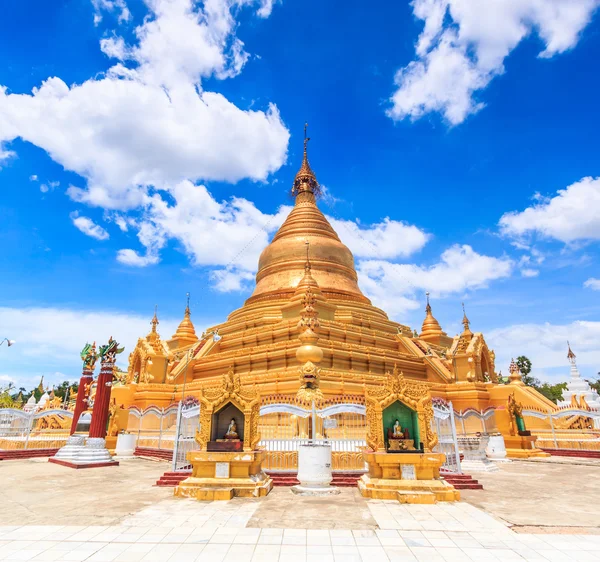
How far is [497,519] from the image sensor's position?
7.07 metres

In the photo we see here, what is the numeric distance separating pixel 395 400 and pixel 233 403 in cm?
411

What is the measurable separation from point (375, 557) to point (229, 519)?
114 inches

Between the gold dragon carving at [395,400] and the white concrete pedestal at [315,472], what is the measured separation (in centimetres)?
121

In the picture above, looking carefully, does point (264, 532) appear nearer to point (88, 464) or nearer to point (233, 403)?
point (233, 403)

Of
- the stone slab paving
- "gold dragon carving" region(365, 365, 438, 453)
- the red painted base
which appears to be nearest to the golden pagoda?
"gold dragon carving" region(365, 365, 438, 453)

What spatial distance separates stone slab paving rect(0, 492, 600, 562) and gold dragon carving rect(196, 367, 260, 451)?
114 inches

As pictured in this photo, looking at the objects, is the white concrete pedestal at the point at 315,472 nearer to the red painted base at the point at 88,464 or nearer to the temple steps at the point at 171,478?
the temple steps at the point at 171,478

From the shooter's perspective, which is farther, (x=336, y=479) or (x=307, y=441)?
(x=336, y=479)

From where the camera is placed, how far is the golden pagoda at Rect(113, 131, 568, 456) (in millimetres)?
20172

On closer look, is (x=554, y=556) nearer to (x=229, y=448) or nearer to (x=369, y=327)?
(x=229, y=448)

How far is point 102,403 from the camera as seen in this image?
1656cm

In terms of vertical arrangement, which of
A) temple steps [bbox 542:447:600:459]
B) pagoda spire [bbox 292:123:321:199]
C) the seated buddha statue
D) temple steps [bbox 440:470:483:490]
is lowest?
temple steps [bbox 440:470:483:490]

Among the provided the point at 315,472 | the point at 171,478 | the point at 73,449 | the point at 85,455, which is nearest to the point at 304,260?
the point at 73,449

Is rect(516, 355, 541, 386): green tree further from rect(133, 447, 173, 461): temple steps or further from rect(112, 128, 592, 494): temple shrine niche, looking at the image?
rect(133, 447, 173, 461): temple steps
